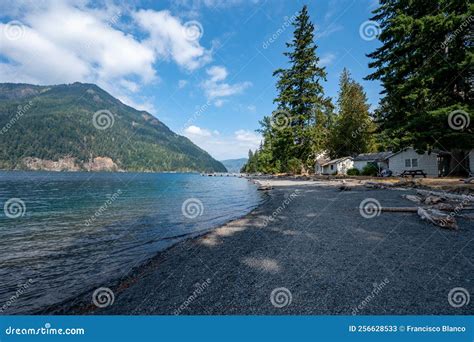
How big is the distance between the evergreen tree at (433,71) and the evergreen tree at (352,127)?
3020 cm

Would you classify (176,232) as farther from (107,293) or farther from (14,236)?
(14,236)

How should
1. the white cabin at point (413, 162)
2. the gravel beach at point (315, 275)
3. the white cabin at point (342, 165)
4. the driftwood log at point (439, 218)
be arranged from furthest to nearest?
the white cabin at point (342, 165), the white cabin at point (413, 162), the driftwood log at point (439, 218), the gravel beach at point (315, 275)

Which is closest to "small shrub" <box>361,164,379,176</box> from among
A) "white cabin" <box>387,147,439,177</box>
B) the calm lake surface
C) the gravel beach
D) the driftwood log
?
"white cabin" <box>387,147,439,177</box>

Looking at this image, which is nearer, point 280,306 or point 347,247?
point 280,306

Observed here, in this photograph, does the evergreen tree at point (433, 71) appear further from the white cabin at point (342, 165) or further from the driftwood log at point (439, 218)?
the white cabin at point (342, 165)

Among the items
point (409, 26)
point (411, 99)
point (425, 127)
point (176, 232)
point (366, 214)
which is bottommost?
point (176, 232)

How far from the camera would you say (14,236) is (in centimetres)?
1055

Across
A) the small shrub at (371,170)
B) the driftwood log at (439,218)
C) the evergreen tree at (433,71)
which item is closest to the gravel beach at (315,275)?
the driftwood log at (439,218)

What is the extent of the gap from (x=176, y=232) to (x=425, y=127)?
73.3 feet

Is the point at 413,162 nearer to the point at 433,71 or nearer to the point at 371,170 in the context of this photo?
the point at 371,170

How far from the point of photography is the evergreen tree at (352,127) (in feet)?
174

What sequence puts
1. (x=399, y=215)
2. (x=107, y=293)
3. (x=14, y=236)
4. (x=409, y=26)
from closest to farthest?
(x=107, y=293), (x=399, y=215), (x=14, y=236), (x=409, y=26)

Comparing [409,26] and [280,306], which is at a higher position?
[409,26]
